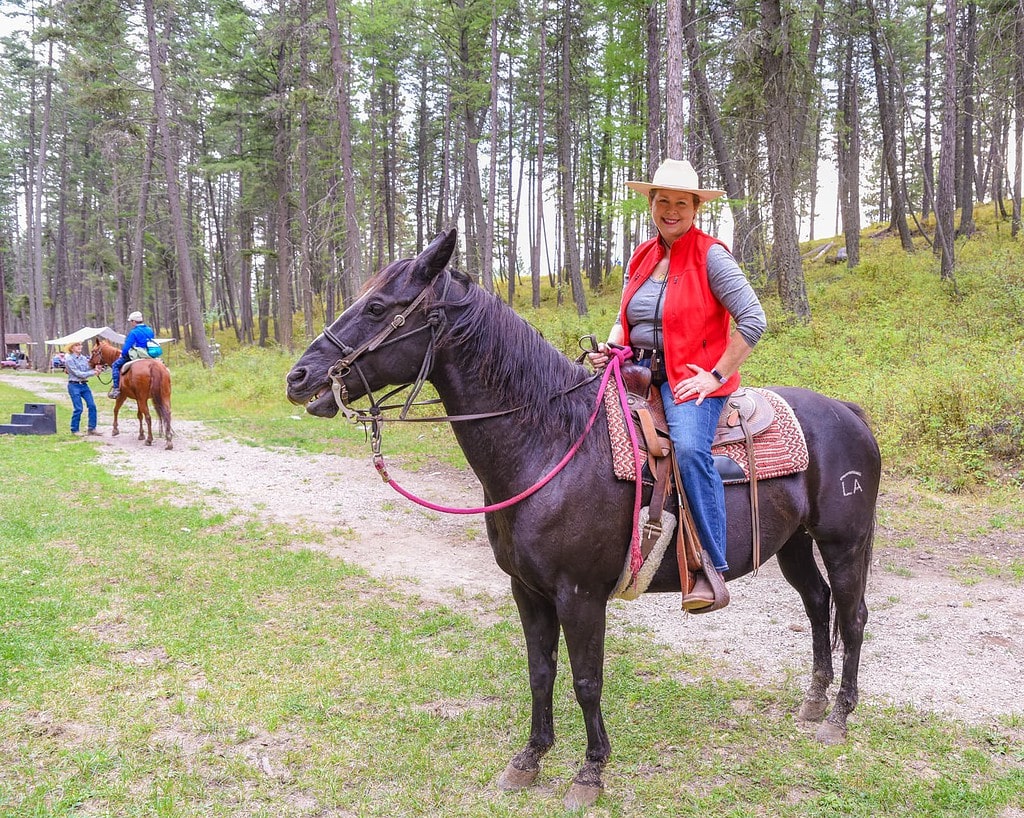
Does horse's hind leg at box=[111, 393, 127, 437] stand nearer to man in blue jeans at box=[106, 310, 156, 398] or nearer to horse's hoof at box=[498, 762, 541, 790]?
man in blue jeans at box=[106, 310, 156, 398]

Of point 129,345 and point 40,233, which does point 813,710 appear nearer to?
point 129,345

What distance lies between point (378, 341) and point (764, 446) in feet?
6.92

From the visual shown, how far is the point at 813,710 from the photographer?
3812 millimetres

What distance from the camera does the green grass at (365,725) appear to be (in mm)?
3117

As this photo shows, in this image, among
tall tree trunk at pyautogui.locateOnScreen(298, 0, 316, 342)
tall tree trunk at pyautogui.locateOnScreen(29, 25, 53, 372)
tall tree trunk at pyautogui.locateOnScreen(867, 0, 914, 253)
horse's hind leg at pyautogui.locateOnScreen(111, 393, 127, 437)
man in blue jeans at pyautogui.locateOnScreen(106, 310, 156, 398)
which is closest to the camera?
man in blue jeans at pyautogui.locateOnScreen(106, 310, 156, 398)

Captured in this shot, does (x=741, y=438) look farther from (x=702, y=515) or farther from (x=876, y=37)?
(x=876, y=37)

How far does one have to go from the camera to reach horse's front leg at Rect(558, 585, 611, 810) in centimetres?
294

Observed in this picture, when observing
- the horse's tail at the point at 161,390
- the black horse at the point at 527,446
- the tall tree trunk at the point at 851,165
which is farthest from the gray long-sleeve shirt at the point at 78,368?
the tall tree trunk at the point at 851,165

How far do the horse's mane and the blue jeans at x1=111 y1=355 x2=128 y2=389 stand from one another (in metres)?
13.2

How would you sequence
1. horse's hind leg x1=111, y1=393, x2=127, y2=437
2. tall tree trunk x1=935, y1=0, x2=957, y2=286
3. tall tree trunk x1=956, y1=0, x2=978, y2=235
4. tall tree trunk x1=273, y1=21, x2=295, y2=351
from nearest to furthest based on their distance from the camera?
horse's hind leg x1=111, y1=393, x2=127, y2=437 < tall tree trunk x1=935, y1=0, x2=957, y2=286 < tall tree trunk x1=956, y1=0, x2=978, y2=235 < tall tree trunk x1=273, y1=21, x2=295, y2=351

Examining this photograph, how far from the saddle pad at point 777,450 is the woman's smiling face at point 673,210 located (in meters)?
1.14

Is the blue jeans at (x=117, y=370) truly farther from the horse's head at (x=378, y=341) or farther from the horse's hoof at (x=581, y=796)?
the horse's hoof at (x=581, y=796)

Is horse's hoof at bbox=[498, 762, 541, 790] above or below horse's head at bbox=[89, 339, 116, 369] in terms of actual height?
below

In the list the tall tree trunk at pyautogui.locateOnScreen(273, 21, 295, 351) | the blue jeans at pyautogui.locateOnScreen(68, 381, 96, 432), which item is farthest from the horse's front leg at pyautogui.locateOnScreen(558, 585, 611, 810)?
the tall tree trunk at pyautogui.locateOnScreen(273, 21, 295, 351)
